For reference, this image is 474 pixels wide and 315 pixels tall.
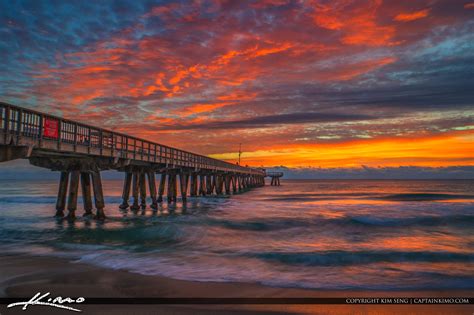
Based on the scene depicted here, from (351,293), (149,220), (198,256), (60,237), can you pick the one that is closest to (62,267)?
(198,256)

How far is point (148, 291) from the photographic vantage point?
8.62 m

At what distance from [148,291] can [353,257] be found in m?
7.85

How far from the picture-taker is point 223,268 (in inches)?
448

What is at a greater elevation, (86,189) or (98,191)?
(86,189)

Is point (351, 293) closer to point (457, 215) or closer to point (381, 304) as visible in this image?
point (381, 304)

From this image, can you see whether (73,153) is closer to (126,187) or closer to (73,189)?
(73,189)

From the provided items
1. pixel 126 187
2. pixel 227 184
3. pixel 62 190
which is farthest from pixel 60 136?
pixel 227 184

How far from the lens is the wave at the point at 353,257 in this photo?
12.6 meters

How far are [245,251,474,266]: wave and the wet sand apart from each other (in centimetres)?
344

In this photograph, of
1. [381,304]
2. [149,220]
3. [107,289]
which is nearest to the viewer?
[381,304]

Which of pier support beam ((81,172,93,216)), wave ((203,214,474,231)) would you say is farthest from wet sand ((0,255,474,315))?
wave ((203,214,474,231))

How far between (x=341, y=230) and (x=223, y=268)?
12.2 m

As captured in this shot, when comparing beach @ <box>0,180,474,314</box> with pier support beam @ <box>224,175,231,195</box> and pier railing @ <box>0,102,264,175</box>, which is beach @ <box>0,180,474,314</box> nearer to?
pier railing @ <box>0,102,264,175</box>

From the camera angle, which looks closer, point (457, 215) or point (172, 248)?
point (172, 248)
